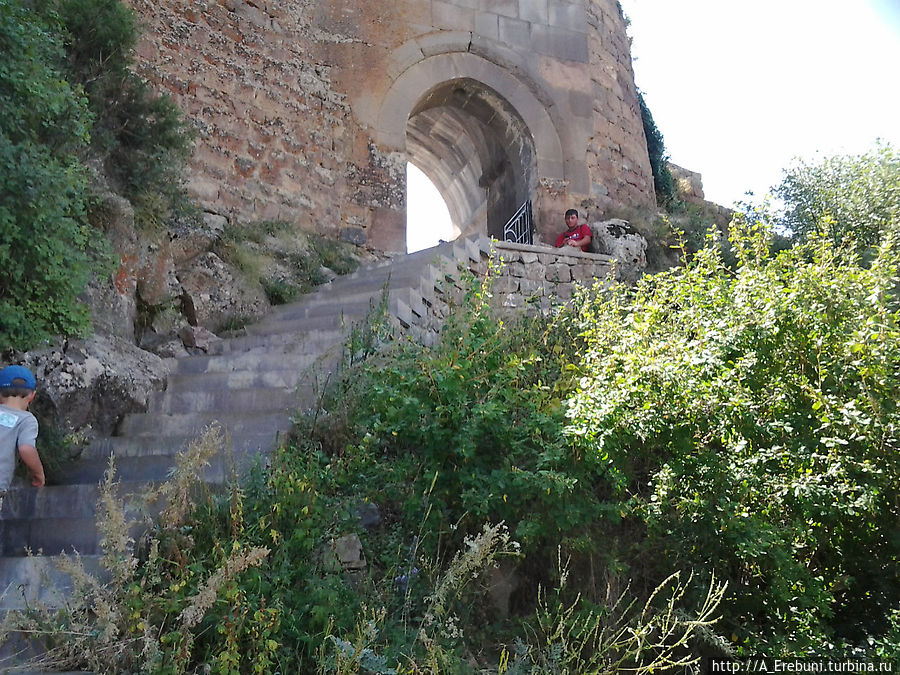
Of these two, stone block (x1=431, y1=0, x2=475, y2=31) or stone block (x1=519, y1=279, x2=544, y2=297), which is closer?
stone block (x1=519, y1=279, x2=544, y2=297)

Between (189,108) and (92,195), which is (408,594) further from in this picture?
(189,108)

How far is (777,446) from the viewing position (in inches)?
130

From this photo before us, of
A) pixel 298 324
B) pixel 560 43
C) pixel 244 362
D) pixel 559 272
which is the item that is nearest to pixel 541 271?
pixel 559 272

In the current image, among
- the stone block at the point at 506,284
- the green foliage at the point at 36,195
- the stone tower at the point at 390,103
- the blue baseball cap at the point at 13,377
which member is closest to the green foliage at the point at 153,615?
the blue baseball cap at the point at 13,377

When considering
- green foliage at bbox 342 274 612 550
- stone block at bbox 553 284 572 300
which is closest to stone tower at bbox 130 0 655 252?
stone block at bbox 553 284 572 300

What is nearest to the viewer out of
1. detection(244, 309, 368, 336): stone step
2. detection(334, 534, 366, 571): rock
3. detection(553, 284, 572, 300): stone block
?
detection(334, 534, 366, 571): rock

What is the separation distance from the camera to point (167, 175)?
572 cm

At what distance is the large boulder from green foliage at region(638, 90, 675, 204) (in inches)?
103

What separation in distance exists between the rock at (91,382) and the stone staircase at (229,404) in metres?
0.11

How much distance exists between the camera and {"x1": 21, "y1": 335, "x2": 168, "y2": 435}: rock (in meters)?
4.07

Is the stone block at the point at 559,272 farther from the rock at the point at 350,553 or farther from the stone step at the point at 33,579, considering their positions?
the stone step at the point at 33,579

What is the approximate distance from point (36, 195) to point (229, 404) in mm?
1558

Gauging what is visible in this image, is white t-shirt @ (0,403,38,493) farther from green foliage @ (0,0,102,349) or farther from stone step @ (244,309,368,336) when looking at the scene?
stone step @ (244,309,368,336)

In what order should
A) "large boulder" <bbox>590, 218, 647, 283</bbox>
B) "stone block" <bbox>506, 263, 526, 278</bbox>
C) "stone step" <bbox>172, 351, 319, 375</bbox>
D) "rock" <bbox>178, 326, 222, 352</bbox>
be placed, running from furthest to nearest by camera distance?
"large boulder" <bbox>590, 218, 647, 283</bbox>
"stone block" <bbox>506, 263, 526, 278</bbox>
"rock" <bbox>178, 326, 222, 352</bbox>
"stone step" <bbox>172, 351, 319, 375</bbox>
